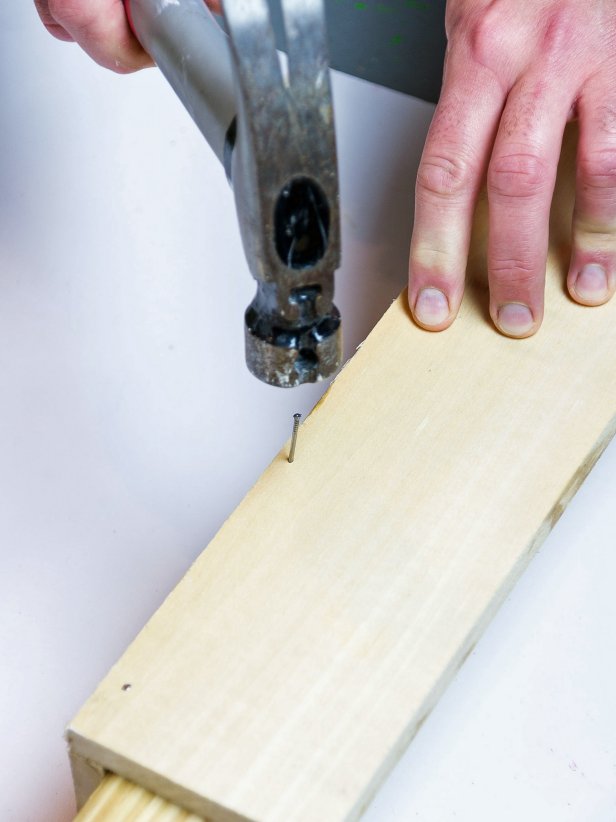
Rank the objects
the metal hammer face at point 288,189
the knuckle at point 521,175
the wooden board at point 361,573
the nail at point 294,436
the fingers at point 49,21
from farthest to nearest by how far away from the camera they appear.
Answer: the fingers at point 49,21 → the knuckle at point 521,175 → the nail at point 294,436 → the wooden board at point 361,573 → the metal hammer face at point 288,189

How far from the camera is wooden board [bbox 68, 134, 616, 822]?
0.71 m

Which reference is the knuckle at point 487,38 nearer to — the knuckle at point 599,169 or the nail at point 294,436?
the knuckle at point 599,169

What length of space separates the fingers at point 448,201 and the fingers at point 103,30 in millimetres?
294

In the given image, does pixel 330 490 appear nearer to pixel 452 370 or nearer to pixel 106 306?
pixel 452 370

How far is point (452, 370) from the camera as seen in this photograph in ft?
3.04

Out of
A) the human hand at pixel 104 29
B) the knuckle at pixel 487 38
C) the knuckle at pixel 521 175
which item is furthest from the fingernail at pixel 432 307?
the human hand at pixel 104 29

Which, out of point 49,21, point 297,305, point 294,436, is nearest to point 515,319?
point 294,436

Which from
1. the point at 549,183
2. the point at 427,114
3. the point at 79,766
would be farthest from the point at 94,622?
the point at 427,114

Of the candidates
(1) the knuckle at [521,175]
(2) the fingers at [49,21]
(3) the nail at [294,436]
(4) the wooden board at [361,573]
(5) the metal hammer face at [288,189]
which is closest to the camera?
(5) the metal hammer face at [288,189]

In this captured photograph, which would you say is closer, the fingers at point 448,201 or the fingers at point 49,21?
the fingers at point 448,201

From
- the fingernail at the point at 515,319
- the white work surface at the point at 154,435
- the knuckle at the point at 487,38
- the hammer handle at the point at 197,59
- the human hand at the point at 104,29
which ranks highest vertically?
the hammer handle at the point at 197,59

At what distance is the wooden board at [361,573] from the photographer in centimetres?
71

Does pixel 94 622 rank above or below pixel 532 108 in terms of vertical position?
below

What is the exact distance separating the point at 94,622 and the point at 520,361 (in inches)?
18.4
